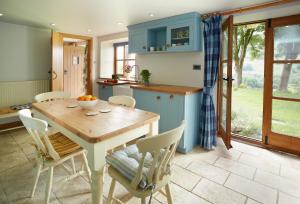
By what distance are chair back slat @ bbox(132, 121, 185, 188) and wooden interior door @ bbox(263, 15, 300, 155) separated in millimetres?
2380

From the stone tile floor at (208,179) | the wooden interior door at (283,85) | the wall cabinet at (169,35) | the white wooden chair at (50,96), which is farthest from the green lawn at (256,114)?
the white wooden chair at (50,96)

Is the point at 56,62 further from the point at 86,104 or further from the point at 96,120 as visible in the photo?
the point at 96,120

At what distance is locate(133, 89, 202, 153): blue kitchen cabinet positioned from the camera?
9.30ft

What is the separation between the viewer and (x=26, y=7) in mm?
2980

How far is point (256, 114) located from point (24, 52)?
5273mm

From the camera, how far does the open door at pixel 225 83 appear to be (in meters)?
2.69

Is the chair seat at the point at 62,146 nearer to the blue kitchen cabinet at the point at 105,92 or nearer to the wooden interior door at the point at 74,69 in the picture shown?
the blue kitchen cabinet at the point at 105,92

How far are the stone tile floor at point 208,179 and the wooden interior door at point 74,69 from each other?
3179 millimetres

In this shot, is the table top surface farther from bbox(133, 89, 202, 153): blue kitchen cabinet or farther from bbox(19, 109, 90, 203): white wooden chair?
bbox(133, 89, 202, 153): blue kitchen cabinet

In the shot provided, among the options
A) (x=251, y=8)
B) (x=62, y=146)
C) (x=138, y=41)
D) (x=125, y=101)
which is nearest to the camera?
(x=62, y=146)

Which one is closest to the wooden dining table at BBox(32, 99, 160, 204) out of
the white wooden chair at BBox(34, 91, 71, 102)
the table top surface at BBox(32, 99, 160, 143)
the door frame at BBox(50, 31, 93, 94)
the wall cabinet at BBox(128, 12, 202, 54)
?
the table top surface at BBox(32, 99, 160, 143)

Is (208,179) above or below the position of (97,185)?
below

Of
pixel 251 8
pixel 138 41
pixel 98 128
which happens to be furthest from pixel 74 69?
pixel 98 128

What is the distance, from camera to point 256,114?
14.2 ft
